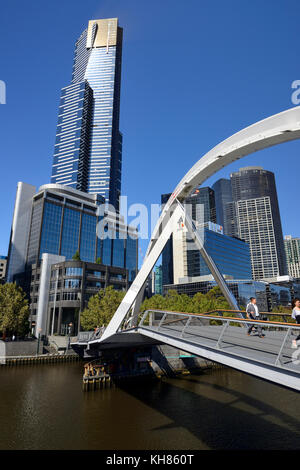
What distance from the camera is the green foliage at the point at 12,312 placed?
46.5 m

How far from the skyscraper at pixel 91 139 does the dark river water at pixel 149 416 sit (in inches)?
5450

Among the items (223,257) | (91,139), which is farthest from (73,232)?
(91,139)

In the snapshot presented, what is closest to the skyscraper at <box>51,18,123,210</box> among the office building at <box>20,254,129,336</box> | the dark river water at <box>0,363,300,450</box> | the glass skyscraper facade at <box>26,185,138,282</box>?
the glass skyscraper facade at <box>26,185,138,282</box>

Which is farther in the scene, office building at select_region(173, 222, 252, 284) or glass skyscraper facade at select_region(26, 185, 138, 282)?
office building at select_region(173, 222, 252, 284)

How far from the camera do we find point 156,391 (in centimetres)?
2575

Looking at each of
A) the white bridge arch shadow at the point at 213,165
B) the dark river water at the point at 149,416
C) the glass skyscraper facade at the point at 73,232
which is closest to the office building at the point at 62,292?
the glass skyscraper facade at the point at 73,232

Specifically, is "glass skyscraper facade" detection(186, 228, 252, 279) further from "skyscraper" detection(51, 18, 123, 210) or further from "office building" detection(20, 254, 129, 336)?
"office building" detection(20, 254, 129, 336)

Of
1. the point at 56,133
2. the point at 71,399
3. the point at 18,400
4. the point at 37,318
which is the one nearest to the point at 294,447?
the point at 71,399

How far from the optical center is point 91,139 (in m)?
174

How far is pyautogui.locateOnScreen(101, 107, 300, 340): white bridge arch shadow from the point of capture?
10.2m

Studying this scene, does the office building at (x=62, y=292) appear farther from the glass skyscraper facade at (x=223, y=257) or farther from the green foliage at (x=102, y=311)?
the glass skyscraper facade at (x=223, y=257)

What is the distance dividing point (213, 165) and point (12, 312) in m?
44.6

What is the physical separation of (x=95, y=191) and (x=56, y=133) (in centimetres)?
4557

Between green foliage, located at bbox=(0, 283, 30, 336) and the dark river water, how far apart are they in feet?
62.7
